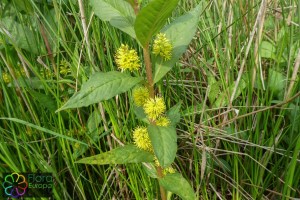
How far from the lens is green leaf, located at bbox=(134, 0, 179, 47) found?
57 centimetres

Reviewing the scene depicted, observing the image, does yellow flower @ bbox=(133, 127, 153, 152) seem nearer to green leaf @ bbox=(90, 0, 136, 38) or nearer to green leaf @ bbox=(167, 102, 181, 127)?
green leaf @ bbox=(167, 102, 181, 127)

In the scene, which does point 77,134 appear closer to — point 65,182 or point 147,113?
point 65,182

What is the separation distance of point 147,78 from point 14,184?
19.9 inches

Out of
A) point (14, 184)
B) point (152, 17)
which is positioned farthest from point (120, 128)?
point (152, 17)

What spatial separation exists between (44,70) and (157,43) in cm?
55

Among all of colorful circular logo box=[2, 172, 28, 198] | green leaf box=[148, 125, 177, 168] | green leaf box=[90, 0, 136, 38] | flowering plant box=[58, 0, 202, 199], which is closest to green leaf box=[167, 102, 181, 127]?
flowering plant box=[58, 0, 202, 199]

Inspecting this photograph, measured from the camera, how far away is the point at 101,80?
2.17 ft

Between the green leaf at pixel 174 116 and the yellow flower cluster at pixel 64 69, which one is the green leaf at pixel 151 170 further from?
the yellow flower cluster at pixel 64 69

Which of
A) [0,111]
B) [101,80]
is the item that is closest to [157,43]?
[101,80]

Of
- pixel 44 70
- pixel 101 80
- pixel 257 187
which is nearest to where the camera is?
pixel 101 80

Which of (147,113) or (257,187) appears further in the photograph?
(257,187)

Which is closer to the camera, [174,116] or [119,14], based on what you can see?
[119,14]

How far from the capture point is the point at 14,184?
95cm

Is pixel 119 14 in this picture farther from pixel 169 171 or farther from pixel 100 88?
pixel 169 171
